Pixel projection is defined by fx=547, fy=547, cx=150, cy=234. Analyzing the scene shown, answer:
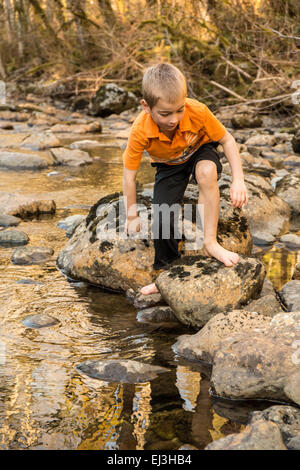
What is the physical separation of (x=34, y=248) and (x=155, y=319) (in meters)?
1.61

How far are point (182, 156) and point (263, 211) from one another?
1845mm

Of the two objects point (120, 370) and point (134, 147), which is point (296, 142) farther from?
point (120, 370)

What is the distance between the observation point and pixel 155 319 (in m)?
3.45

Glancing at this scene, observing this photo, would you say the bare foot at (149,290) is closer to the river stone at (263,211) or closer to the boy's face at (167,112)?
the boy's face at (167,112)

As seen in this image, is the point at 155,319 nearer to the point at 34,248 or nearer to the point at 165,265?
the point at 165,265

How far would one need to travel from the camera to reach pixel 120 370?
272cm

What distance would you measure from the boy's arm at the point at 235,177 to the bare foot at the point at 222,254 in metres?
0.30

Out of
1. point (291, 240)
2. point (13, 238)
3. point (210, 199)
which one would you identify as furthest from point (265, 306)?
point (13, 238)

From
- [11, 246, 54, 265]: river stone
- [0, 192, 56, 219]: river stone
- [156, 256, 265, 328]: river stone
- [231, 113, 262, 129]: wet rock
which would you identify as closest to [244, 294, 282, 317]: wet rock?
Result: [156, 256, 265, 328]: river stone

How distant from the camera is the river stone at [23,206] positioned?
571 centimetres

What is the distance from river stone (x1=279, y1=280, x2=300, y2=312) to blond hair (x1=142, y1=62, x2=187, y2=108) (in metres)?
1.43

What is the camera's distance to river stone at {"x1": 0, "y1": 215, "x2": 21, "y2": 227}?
5.39 m

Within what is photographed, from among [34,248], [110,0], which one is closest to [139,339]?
[34,248]

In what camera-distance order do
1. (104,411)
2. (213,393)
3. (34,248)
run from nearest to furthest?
(104,411) → (213,393) → (34,248)
